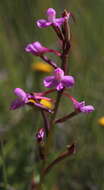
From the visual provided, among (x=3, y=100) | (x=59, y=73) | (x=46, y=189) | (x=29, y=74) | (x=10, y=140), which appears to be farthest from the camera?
(x=29, y=74)

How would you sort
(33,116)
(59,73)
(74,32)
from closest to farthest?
(59,73) → (33,116) → (74,32)

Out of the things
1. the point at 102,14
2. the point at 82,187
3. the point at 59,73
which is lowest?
the point at 82,187

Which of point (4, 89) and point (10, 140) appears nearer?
point (10, 140)

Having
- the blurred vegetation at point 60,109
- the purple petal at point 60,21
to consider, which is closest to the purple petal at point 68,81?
the purple petal at point 60,21

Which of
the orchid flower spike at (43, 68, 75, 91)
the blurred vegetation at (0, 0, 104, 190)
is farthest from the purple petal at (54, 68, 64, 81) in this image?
the blurred vegetation at (0, 0, 104, 190)

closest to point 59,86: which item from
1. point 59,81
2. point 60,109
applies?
point 59,81

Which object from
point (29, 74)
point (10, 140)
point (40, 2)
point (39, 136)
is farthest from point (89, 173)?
point (40, 2)

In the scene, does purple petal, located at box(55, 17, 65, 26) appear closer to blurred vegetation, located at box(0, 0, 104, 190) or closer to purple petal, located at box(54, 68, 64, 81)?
purple petal, located at box(54, 68, 64, 81)

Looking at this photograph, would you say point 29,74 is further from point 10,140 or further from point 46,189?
point 46,189
